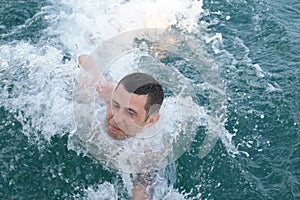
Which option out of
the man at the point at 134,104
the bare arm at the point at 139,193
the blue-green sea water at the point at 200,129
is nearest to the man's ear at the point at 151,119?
the man at the point at 134,104

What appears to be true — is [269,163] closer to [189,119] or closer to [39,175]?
[189,119]

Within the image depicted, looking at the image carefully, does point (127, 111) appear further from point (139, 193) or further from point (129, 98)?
point (139, 193)

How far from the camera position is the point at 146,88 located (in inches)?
152

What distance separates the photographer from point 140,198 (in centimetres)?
445

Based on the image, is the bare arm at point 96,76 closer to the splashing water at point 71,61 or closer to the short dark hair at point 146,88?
the splashing water at point 71,61

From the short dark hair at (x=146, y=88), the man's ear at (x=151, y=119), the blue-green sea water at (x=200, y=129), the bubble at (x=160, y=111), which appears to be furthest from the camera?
the blue-green sea water at (x=200, y=129)

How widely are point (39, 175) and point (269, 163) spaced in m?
2.51

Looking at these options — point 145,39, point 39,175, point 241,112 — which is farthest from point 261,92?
point 39,175

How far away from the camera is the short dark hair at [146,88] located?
12.6 ft

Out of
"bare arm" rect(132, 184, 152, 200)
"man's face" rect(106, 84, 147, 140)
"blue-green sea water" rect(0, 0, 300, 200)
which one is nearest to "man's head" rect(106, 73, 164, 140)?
"man's face" rect(106, 84, 147, 140)

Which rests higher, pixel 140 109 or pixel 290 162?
pixel 140 109

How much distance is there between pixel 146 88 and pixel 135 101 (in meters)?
0.14

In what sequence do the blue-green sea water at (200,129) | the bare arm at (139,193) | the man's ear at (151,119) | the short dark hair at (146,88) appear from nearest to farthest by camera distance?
1. the short dark hair at (146,88)
2. the man's ear at (151,119)
3. the bare arm at (139,193)
4. the blue-green sea water at (200,129)

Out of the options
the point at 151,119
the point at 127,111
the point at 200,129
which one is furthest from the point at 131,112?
the point at 200,129
